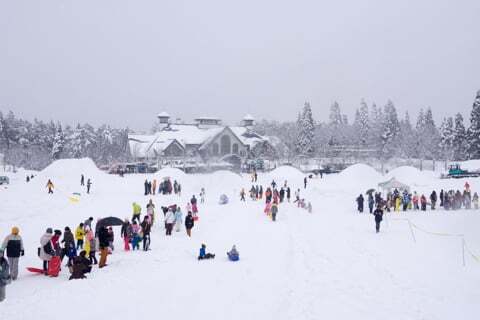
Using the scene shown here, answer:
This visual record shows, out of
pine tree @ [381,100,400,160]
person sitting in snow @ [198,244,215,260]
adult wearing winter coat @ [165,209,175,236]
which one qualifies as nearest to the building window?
pine tree @ [381,100,400,160]

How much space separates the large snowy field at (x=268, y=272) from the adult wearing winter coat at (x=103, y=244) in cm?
31

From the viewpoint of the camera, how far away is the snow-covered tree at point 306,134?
228ft

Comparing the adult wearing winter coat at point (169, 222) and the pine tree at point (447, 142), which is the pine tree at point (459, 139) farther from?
the adult wearing winter coat at point (169, 222)

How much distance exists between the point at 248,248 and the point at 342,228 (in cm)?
615

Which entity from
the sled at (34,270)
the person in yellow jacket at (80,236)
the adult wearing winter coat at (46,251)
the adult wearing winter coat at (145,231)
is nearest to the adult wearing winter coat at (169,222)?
the adult wearing winter coat at (145,231)

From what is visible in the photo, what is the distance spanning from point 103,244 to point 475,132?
54182 millimetres

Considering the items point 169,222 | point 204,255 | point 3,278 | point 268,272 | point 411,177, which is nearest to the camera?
point 3,278

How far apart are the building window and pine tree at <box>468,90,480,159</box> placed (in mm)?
36053

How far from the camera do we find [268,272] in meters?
10.9

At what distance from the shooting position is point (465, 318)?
8.38m

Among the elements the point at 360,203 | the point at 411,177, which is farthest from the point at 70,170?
the point at 411,177

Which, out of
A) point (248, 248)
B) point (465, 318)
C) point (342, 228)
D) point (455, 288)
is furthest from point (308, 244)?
point (465, 318)

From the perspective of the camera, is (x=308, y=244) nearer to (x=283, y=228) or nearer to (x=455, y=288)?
(x=283, y=228)

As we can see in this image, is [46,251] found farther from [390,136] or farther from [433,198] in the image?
[390,136]
